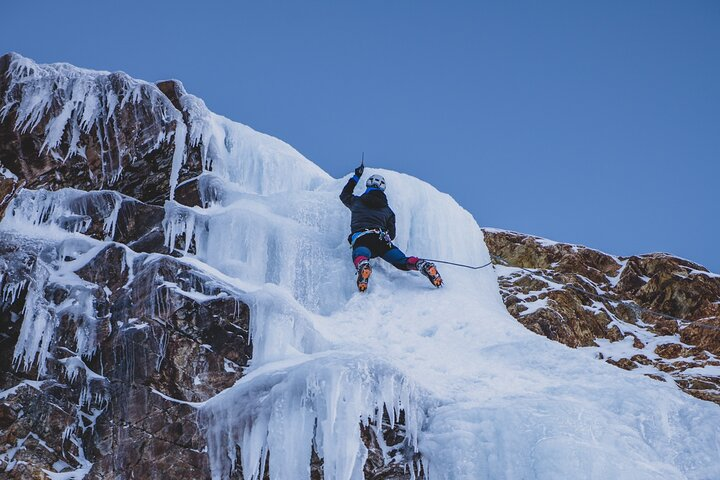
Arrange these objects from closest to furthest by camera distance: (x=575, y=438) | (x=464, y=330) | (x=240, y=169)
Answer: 1. (x=575, y=438)
2. (x=464, y=330)
3. (x=240, y=169)

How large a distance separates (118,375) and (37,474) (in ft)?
4.26

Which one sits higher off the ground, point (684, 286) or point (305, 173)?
point (305, 173)

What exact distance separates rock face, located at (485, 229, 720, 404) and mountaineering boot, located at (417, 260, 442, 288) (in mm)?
1603

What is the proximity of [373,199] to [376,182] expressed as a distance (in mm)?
354

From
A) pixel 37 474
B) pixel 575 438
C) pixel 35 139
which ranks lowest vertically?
pixel 37 474

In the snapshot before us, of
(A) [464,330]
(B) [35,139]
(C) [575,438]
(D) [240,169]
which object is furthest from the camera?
(D) [240,169]

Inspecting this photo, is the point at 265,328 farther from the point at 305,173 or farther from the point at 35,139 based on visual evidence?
the point at 35,139

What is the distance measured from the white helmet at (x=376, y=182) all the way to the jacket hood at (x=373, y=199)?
0.15m

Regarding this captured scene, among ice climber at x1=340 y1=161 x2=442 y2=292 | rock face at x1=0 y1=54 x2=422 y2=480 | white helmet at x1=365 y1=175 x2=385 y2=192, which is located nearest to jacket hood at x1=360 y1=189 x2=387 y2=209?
ice climber at x1=340 y1=161 x2=442 y2=292

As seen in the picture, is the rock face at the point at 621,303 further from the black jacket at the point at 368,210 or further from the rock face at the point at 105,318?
the rock face at the point at 105,318

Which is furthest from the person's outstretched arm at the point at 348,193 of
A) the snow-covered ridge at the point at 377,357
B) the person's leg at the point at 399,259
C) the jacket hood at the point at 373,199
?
the person's leg at the point at 399,259

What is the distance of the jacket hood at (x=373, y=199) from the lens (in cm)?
1023

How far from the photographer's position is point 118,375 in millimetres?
8203

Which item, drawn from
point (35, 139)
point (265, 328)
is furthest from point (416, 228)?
point (35, 139)
